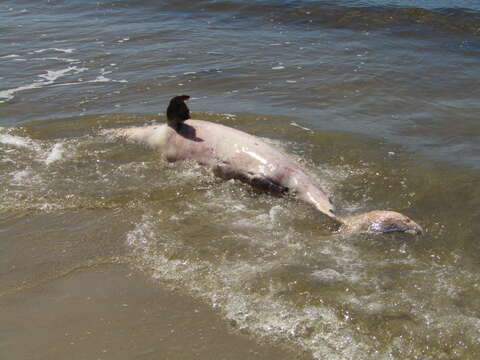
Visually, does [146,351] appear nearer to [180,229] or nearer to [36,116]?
[180,229]

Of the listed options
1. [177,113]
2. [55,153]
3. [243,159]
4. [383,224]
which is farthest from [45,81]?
[383,224]

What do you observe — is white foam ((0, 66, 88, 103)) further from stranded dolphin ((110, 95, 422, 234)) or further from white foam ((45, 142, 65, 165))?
stranded dolphin ((110, 95, 422, 234))

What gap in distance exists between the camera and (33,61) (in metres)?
12.8

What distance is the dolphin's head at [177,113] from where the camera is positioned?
753cm

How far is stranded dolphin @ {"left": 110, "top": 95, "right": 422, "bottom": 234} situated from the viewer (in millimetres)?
5551

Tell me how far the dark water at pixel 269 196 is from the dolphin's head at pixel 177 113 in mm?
558

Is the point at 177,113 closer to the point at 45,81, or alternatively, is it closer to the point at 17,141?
the point at 17,141

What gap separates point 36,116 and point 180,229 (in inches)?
192

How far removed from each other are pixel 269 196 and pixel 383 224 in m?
1.47

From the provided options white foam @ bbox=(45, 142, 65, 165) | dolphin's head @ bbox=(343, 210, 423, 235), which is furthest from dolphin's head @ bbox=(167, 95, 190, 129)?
dolphin's head @ bbox=(343, 210, 423, 235)

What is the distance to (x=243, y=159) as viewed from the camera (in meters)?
6.86

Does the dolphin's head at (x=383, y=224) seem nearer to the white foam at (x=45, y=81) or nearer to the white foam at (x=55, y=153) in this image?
Result: the white foam at (x=55, y=153)

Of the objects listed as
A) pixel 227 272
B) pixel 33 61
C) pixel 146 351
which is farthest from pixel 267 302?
pixel 33 61

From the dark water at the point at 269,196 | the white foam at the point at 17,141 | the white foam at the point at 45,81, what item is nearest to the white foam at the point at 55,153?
the dark water at the point at 269,196
